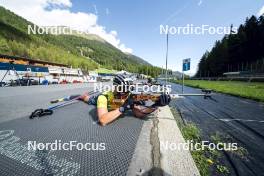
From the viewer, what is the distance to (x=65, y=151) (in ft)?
10.6

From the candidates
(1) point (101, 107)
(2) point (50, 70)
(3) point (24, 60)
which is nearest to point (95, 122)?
(1) point (101, 107)

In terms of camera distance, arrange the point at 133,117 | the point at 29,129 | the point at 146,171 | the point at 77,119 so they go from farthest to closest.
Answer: the point at 133,117 → the point at 77,119 → the point at 29,129 → the point at 146,171

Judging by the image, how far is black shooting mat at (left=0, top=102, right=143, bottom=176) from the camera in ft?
8.66

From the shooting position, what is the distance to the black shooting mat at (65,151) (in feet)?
8.66

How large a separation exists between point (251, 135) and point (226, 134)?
2.22ft

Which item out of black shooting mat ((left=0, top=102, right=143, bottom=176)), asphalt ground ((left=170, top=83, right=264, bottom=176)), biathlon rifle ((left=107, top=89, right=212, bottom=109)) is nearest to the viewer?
black shooting mat ((left=0, top=102, right=143, bottom=176))

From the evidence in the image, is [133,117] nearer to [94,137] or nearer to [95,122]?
[95,122]

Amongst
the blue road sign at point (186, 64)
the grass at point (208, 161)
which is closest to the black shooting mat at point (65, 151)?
the grass at point (208, 161)

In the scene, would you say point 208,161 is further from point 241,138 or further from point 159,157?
point 241,138

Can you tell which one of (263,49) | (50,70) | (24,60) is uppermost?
(263,49)

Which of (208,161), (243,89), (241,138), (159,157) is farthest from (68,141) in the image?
(243,89)

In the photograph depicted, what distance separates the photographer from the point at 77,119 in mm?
5594

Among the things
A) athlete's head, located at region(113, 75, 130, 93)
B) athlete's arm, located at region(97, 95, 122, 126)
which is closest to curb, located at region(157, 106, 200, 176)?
athlete's arm, located at region(97, 95, 122, 126)

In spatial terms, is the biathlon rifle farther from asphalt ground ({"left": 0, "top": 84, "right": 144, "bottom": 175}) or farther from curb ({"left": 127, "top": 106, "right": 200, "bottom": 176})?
curb ({"left": 127, "top": 106, "right": 200, "bottom": 176})
